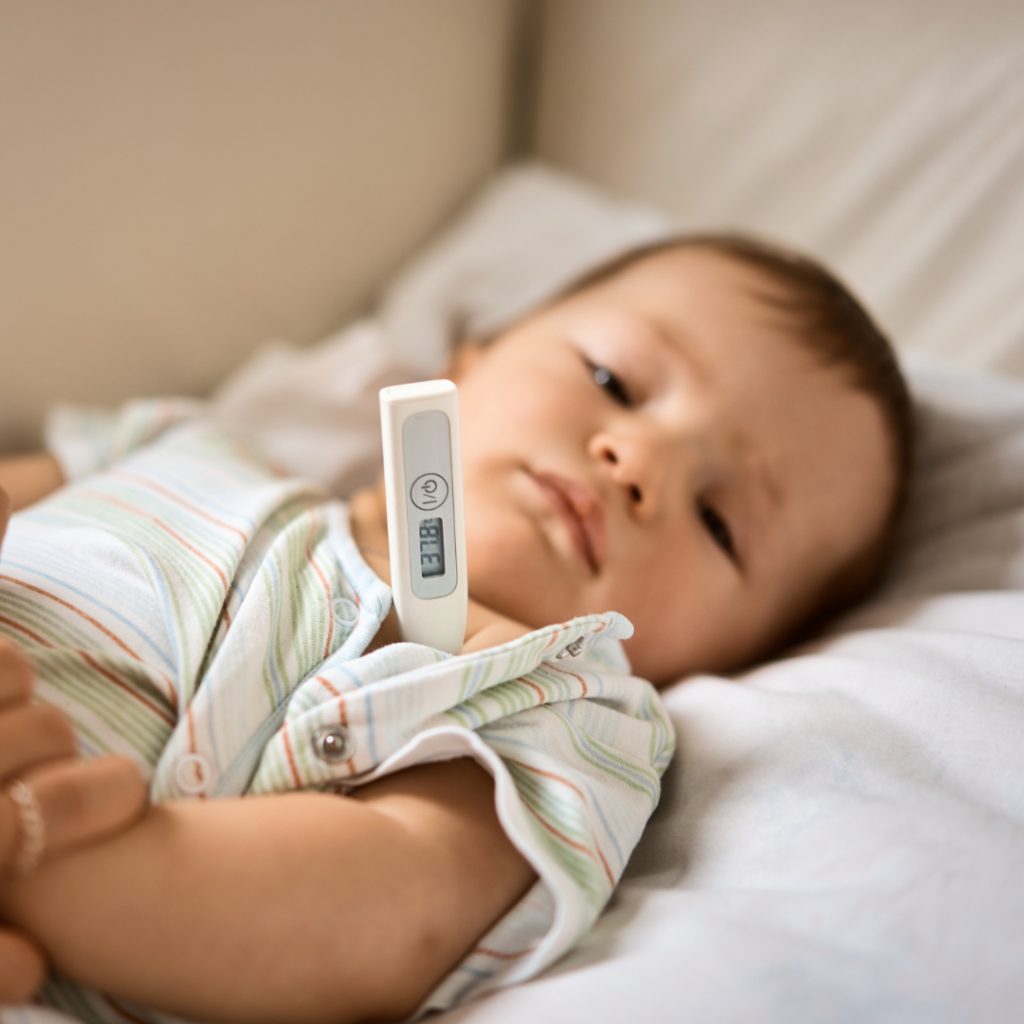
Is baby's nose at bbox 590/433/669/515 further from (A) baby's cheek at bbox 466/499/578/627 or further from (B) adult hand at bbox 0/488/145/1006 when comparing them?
(B) adult hand at bbox 0/488/145/1006

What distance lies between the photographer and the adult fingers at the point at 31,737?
524 mm

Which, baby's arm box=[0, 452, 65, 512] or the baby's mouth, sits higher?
the baby's mouth

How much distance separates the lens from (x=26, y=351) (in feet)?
3.67

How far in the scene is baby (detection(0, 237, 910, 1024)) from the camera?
1.81 ft

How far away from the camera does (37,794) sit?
51 centimetres

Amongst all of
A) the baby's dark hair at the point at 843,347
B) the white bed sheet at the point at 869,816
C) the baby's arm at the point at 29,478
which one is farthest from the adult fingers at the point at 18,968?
the baby's dark hair at the point at 843,347

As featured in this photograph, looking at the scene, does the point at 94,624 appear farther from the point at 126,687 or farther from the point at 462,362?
the point at 462,362

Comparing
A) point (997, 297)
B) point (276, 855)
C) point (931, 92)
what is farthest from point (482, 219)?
point (276, 855)

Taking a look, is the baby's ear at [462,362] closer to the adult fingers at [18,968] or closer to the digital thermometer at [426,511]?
the digital thermometer at [426,511]

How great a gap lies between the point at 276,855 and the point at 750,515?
618 millimetres

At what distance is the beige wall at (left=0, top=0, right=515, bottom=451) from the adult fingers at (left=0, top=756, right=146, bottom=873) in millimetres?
756

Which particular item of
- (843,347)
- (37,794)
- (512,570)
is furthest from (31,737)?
(843,347)

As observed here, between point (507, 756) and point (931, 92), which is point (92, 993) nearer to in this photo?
point (507, 756)

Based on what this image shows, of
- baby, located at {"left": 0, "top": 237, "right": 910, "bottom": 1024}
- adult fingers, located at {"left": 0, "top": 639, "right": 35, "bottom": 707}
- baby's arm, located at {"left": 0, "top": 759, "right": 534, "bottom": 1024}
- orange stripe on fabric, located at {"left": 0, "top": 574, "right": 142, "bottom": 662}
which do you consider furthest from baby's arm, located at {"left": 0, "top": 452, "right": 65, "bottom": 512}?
baby's arm, located at {"left": 0, "top": 759, "right": 534, "bottom": 1024}
